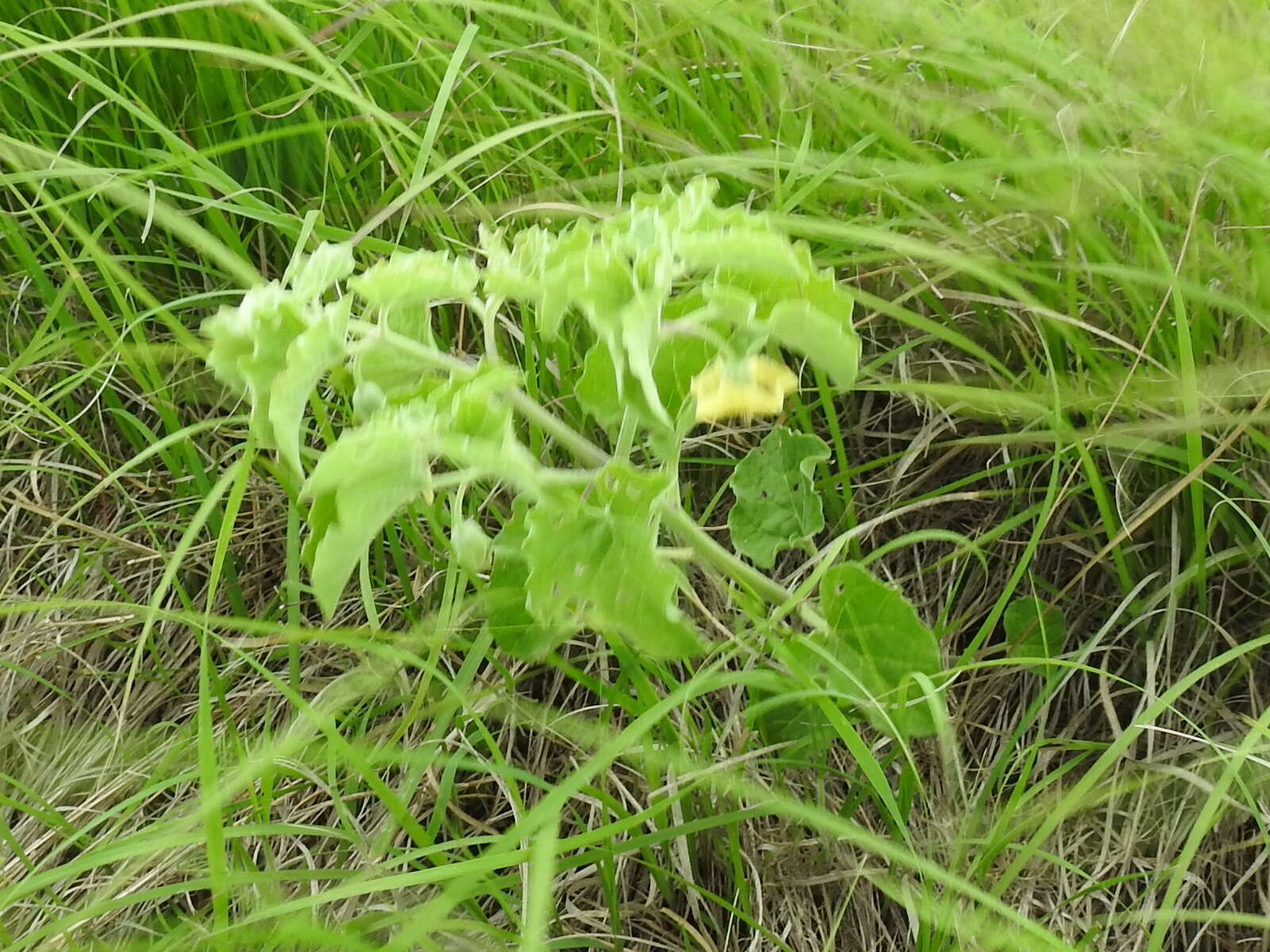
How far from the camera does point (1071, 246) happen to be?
0.97 meters

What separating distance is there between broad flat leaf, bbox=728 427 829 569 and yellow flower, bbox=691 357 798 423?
18cm

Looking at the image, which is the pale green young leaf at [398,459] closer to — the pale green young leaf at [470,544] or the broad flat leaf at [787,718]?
the pale green young leaf at [470,544]

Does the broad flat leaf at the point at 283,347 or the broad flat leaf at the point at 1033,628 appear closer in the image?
the broad flat leaf at the point at 283,347

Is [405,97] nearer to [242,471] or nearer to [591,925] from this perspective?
[242,471]

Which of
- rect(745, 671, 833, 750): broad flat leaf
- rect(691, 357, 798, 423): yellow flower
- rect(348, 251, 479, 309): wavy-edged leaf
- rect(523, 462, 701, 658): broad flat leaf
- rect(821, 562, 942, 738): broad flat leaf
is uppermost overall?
rect(348, 251, 479, 309): wavy-edged leaf

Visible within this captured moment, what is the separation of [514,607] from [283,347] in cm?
23

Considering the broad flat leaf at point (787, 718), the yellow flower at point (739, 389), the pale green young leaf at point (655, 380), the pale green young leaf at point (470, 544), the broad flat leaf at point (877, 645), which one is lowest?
the broad flat leaf at point (787, 718)

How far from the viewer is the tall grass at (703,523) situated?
0.82 m

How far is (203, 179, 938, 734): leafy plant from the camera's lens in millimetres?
606

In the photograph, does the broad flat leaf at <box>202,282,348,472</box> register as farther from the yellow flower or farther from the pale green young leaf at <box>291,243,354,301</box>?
the yellow flower

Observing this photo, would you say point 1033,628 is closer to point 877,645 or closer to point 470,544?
point 877,645

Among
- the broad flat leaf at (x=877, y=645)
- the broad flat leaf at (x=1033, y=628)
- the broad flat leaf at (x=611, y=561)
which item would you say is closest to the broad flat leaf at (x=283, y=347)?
the broad flat leaf at (x=611, y=561)

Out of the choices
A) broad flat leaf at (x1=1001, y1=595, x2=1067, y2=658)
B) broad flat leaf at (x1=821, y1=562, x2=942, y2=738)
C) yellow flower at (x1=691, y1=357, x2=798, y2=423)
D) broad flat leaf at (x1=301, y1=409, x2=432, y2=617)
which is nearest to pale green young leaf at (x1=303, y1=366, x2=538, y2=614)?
broad flat leaf at (x1=301, y1=409, x2=432, y2=617)

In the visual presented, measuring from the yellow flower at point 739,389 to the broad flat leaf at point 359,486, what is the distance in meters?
0.16
